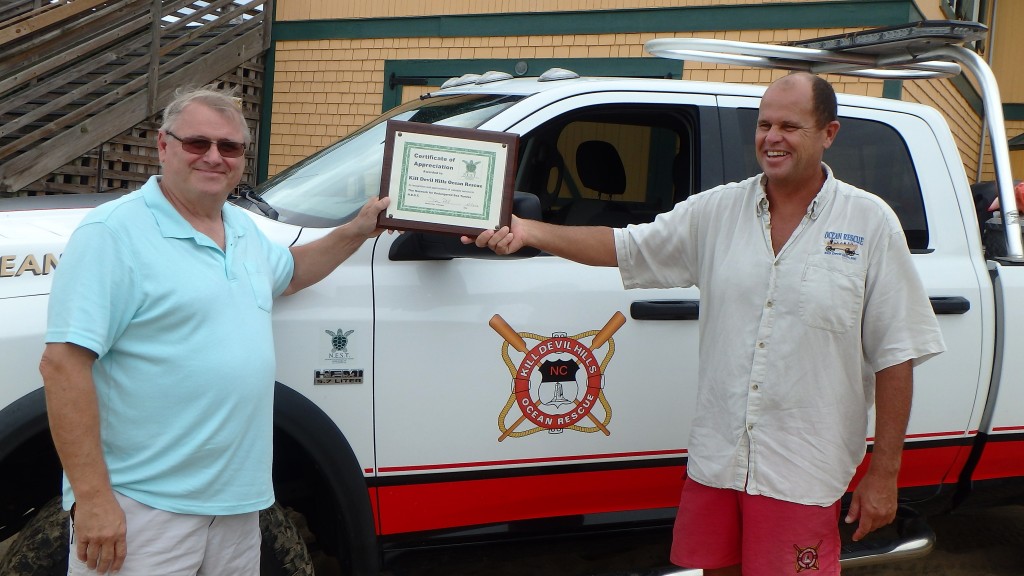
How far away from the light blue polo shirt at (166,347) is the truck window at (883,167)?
2.33 meters

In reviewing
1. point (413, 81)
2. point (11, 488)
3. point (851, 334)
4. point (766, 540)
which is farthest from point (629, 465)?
point (413, 81)

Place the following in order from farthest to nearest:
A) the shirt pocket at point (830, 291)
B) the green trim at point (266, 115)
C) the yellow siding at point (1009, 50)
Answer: the yellow siding at point (1009, 50) < the green trim at point (266, 115) < the shirt pocket at point (830, 291)

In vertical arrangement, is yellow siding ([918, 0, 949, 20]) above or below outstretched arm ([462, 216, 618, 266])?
above

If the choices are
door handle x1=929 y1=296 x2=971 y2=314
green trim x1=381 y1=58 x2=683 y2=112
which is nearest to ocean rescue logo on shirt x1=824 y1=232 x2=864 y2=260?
door handle x1=929 y1=296 x2=971 y2=314

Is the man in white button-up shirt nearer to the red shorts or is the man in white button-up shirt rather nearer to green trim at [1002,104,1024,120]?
the red shorts

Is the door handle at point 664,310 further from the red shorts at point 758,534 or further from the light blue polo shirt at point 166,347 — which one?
the light blue polo shirt at point 166,347

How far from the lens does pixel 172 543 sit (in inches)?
86.4

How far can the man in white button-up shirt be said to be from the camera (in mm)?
2486

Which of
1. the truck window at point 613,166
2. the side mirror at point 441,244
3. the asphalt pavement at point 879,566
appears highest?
the truck window at point 613,166

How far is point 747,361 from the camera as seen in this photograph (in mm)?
2535

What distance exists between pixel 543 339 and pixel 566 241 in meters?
0.37

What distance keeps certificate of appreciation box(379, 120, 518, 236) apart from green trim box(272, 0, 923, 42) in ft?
21.9

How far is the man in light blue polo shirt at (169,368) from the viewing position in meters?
2.05

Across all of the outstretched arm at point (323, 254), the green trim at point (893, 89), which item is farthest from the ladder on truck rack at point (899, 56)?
the green trim at point (893, 89)
